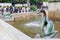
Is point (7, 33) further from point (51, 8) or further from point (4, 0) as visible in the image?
point (4, 0)

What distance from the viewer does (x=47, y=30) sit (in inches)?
330

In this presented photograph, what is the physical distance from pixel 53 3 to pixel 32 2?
15.4 metres

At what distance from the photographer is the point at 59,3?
19266 millimetres

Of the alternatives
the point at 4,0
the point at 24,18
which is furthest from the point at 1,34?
the point at 4,0

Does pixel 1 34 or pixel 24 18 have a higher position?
pixel 1 34

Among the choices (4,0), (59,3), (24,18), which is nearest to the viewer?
(59,3)

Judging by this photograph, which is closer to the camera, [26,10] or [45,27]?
[45,27]

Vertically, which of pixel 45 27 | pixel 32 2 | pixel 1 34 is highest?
pixel 1 34

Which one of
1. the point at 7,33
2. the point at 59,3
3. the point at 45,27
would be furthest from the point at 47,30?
the point at 59,3

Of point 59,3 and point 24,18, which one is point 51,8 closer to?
point 59,3

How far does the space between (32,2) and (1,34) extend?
96.7 ft

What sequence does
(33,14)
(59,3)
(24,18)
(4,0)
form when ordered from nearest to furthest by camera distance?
1. (59,3)
2. (24,18)
3. (33,14)
4. (4,0)

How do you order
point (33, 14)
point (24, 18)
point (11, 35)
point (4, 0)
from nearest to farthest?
point (11, 35) < point (24, 18) < point (33, 14) < point (4, 0)

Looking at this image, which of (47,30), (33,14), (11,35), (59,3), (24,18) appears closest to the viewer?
(11,35)
